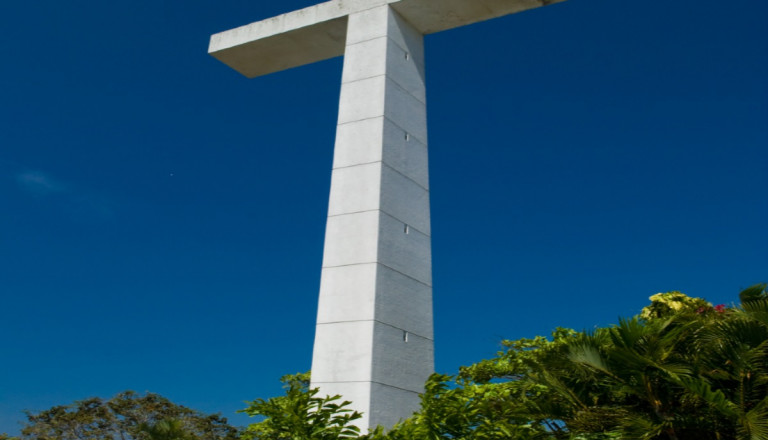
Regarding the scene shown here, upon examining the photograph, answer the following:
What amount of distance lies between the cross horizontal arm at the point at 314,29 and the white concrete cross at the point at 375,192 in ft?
0.12

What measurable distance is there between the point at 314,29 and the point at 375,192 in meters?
6.18

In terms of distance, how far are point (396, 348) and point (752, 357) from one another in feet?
22.9

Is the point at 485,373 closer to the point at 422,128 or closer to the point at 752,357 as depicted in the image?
the point at 422,128

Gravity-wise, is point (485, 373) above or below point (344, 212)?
below

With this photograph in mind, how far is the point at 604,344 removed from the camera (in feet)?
34.1

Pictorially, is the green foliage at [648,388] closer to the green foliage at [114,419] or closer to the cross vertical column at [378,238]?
the cross vertical column at [378,238]

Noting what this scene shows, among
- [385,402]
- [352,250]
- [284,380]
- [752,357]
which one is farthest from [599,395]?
[284,380]

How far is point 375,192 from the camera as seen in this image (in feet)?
48.5

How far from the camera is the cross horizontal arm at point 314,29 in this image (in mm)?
17391

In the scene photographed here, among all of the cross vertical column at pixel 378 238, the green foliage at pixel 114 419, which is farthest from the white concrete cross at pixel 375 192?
the green foliage at pixel 114 419

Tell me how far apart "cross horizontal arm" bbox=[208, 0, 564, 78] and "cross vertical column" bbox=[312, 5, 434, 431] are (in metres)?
0.60

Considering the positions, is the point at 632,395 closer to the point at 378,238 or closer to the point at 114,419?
the point at 378,238

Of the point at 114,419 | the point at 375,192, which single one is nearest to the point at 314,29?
the point at 375,192

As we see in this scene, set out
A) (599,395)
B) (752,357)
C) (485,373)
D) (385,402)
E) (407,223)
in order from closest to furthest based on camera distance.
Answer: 1. (752,357)
2. (599,395)
3. (385,402)
4. (407,223)
5. (485,373)
